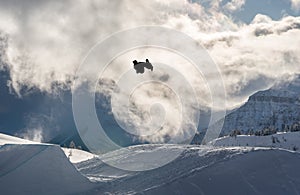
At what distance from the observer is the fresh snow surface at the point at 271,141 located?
70.9 metres

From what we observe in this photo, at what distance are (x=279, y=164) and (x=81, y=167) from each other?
31015mm

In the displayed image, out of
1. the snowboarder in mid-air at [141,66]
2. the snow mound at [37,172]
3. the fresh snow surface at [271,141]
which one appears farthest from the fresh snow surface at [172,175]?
the fresh snow surface at [271,141]

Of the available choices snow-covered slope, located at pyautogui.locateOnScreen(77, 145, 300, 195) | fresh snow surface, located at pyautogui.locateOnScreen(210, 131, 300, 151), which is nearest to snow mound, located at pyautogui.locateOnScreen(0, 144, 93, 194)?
snow-covered slope, located at pyautogui.locateOnScreen(77, 145, 300, 195)

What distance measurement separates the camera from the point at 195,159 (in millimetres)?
53406

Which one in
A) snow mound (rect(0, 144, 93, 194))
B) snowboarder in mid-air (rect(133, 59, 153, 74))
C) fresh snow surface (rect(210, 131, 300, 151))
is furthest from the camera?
fresh snow surface (rect(210, 131, 300, 151))

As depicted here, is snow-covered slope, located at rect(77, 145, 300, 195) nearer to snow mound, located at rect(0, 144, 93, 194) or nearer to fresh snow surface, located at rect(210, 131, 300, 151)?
snow mound, located at rect(0, 144, 93, 194)

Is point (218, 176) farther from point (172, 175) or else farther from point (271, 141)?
point (271, 141)

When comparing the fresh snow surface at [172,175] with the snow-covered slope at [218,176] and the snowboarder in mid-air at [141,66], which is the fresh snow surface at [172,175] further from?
the snowboarder in mid-air at [141,66]

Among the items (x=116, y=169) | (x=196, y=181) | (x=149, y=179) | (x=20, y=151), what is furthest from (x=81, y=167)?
(x=196, y=181)

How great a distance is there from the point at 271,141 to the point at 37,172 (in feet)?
148

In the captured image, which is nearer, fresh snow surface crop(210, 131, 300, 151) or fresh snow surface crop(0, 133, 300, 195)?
fresh snow surface crop(0, 133, 300, 195)

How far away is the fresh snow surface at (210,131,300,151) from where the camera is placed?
233 ft

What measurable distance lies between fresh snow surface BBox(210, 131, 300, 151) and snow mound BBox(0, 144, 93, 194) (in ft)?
113

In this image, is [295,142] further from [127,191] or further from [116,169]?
[127,191]
